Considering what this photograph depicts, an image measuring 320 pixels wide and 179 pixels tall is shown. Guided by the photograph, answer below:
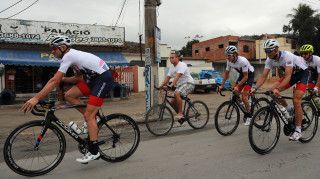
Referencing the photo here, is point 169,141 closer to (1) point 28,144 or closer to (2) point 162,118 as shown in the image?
(2) point 162,118

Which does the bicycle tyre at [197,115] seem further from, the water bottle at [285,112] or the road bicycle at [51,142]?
the road bicycle at [51,142]

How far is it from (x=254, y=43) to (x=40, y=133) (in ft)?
136

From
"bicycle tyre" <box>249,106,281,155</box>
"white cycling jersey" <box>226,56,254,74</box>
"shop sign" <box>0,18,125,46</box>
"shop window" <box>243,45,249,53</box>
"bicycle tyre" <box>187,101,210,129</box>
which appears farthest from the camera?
"shop window" <box>243,45,249,53</box>

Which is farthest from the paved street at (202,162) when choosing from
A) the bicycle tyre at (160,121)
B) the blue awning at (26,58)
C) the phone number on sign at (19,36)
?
the phone number on sign at (19,36)

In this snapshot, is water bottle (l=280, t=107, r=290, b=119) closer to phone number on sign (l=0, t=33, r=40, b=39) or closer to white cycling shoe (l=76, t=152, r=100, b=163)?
white cycling shoe (l=76, t=152, r=100, b=163)

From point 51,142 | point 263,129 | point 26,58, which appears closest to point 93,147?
point 51,142

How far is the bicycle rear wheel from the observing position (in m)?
4.11

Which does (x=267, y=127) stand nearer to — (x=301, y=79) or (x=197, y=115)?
(x=301, y=79)

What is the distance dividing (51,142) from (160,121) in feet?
9.28

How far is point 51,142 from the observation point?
12.8 ft

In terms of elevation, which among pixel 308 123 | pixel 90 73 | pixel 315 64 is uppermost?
pixel 315 64

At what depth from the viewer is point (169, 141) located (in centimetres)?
555

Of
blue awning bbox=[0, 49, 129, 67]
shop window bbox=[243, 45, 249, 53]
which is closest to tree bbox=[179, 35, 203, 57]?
shop window bbox=[243, 45, 249, 53]

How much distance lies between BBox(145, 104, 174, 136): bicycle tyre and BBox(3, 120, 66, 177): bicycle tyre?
257cm
